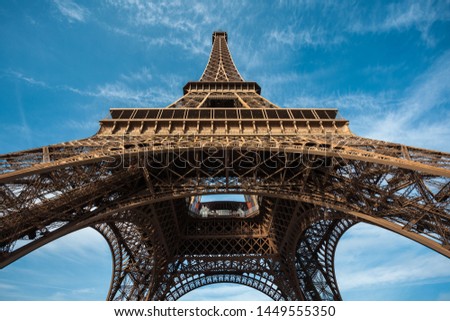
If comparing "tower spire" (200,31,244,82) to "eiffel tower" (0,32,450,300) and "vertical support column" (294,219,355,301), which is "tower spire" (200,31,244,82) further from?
"vertical support column" (294,219,355,301)

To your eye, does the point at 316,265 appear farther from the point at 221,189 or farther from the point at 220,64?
the point at 220,64

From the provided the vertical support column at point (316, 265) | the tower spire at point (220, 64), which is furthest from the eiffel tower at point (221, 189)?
the tower spire at point (220, 64)

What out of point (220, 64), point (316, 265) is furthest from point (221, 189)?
point (220, 64)

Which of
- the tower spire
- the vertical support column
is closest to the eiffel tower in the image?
the vertical support column

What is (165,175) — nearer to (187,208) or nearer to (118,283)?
(187,208)

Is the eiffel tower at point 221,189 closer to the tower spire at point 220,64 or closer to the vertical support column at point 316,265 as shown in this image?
the vertical support column at point 316,265

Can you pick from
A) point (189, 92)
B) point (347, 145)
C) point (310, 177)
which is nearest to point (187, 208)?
point (189, 92)
